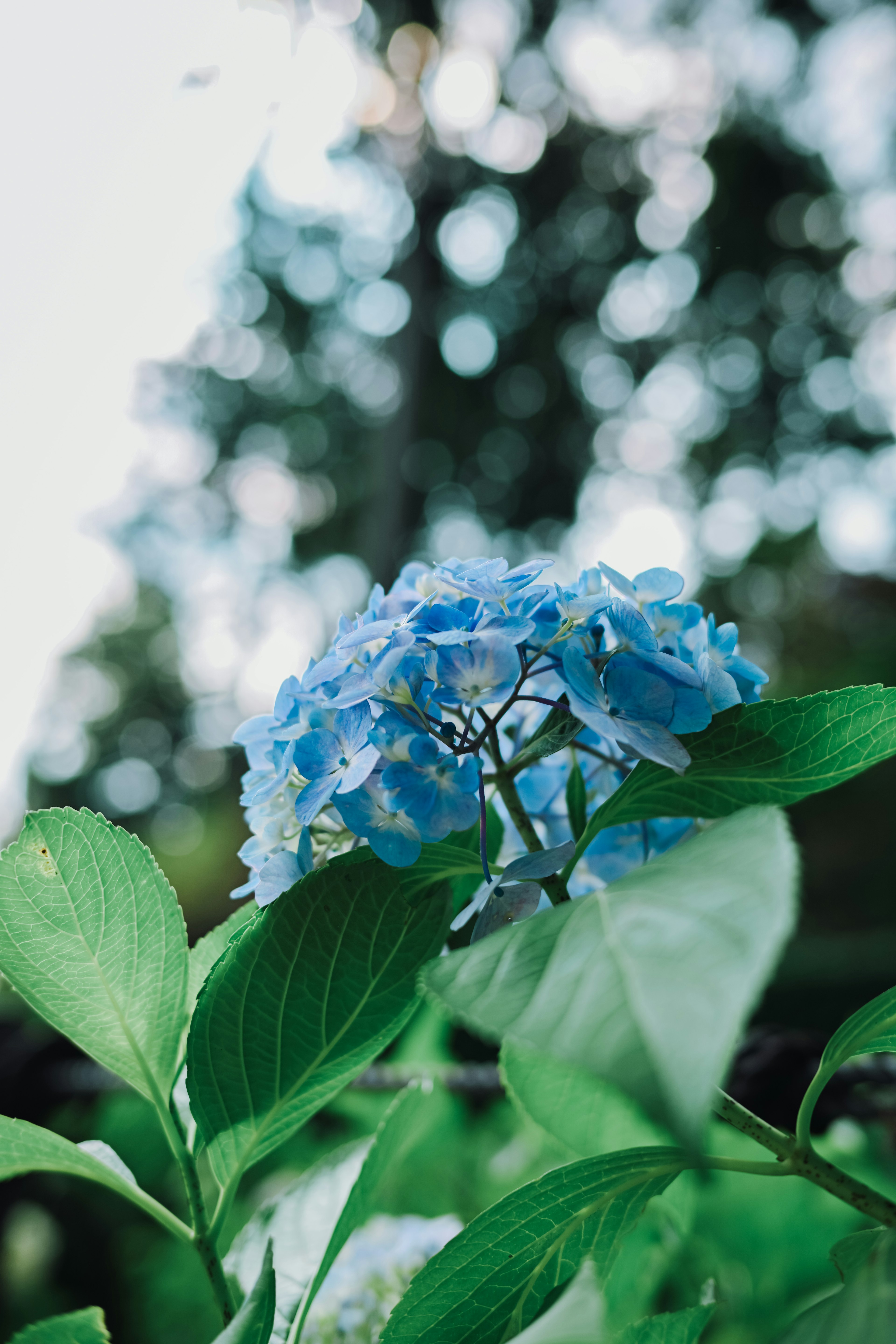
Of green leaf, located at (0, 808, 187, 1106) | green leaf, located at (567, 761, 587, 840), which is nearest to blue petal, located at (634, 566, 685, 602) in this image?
green leaf, located at (567, 761, 587, 840)

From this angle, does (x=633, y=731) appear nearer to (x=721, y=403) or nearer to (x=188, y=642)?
(x=721, y=403)

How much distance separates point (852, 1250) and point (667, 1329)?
0.10 meters

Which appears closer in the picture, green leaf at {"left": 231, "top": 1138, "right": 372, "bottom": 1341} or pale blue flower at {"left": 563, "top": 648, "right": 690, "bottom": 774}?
pale blue flower at {"left": 563, "top": 648, "right": 690, "bottom": 774}

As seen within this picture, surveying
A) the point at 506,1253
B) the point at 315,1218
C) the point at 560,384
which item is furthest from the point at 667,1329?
the point at 560,384

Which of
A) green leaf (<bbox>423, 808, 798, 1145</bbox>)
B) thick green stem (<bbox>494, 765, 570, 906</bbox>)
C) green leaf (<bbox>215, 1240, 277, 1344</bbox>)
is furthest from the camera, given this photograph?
thick green stem (<bbox>494, 765, 570, 906</bbox>)

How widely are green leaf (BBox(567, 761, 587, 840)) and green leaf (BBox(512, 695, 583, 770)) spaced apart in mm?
37

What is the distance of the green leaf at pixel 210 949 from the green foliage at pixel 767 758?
9.3 inches

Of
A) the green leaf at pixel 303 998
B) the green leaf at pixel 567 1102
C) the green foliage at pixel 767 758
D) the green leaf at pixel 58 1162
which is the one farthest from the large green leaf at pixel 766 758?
the green leaf at pixel 58 1162

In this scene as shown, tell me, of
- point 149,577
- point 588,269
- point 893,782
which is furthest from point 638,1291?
point 149,577

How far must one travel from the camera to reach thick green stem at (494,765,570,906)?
464 millimetres

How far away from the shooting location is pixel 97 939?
18.3 inches

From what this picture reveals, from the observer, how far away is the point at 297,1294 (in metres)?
0.56

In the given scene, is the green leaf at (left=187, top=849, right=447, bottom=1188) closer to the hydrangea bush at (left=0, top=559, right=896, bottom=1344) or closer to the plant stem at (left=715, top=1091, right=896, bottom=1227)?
the hydrangea bush at (left=0, top=559, right=896, bottom=1344)

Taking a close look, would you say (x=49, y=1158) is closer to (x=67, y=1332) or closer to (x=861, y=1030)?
(x=67, y=1332)
